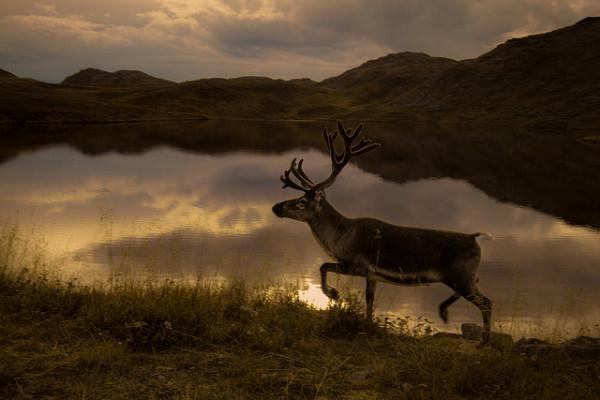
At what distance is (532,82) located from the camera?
4798 inches

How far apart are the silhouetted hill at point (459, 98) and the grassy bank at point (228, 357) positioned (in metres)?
62.0

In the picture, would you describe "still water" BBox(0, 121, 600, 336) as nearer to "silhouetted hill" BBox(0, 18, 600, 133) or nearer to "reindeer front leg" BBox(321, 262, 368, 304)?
"reindeer front leg" BBox(321, 262, 368, 304)

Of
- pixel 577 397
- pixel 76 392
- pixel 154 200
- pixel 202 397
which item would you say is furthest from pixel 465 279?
pixel 154 200

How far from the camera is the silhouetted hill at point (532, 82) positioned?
9944 cm

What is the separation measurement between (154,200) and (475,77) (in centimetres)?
13154

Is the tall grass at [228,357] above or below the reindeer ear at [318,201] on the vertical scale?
below

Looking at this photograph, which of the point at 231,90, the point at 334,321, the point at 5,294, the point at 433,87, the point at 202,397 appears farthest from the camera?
the point at 231,90

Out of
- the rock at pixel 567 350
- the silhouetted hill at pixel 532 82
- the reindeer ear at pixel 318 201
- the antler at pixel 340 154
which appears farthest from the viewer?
the silhouetted hill at pixel 532 82

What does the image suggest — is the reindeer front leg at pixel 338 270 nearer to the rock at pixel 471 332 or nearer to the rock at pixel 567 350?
the rock at pixel 471 332

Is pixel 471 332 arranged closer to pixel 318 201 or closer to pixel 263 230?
pixel 318 201

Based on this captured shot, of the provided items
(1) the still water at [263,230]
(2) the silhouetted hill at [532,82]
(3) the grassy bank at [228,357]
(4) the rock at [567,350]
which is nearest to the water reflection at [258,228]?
(1) the still water at [263,230]

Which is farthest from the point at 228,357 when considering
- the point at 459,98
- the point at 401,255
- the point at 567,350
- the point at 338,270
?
the point at 459,98

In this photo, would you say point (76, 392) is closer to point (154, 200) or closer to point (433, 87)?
point (154, 200)

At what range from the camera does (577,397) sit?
4.85 m
